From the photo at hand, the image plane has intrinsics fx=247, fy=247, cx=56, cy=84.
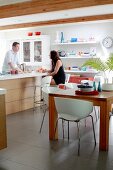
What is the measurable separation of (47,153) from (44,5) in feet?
10.1

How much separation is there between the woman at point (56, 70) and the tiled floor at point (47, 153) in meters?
1.61

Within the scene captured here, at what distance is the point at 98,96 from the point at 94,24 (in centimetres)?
493

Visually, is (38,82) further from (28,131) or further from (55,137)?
(55,137)

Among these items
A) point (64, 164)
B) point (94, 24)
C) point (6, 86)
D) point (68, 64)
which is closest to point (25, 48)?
point (68, 64)

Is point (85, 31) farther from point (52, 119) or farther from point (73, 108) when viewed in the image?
point (73, 108)

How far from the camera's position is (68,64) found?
28.4 ft

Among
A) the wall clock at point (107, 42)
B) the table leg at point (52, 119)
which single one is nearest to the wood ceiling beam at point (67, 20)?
the wall clock at point (107, 42)

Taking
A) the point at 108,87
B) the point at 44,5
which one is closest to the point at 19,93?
the point at 44,5

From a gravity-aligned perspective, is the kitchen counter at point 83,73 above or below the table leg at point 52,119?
above

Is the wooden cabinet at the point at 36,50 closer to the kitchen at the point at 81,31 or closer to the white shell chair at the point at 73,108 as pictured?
the kitchen at the point at 81,31

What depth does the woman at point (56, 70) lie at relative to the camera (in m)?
5.68

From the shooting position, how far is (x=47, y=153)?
340 centimetres

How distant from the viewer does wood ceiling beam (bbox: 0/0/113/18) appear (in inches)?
191

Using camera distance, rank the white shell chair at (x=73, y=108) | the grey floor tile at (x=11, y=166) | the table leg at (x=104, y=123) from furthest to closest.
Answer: the table leg at (x=104, y=123), the white shell chair at (x=73, y=108), the grey floor tile at (x=11, y=166)
